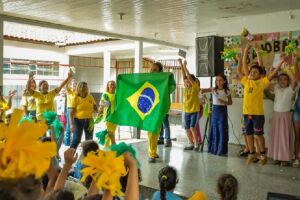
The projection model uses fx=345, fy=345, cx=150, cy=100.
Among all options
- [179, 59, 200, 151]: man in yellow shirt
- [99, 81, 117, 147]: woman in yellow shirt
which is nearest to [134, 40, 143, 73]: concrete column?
[179, 59, 200, 151]: man in yellow shirt

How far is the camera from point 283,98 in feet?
16.4

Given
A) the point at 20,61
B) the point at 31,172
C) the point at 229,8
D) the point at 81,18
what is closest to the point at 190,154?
the point at 229,8

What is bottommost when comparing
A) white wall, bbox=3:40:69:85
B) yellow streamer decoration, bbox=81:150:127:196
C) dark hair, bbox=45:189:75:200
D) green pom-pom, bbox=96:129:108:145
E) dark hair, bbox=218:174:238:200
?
green pom-pom, bbox=96:129:108:145

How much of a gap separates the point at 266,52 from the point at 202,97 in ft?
4.90

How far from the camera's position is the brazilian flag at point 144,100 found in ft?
16.2

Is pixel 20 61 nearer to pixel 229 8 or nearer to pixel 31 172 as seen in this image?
pixel 229 8

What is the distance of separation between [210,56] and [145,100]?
2.12 metres

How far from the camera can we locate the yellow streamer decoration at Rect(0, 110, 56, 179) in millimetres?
1030

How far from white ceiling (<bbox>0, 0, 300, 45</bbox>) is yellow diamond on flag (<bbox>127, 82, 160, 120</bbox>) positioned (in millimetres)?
1559

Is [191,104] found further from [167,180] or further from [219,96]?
[167,180]

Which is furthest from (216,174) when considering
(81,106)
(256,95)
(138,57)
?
(138,57)

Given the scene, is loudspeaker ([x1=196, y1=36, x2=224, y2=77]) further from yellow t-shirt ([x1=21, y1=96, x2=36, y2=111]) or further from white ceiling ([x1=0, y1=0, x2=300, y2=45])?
yellow t-shirt ([x1=21, y1=96, x2=36, y2=111])

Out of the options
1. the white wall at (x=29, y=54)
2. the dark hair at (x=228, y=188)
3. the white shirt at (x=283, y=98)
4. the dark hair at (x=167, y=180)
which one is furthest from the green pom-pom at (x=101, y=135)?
the white wall at (x=29, y=54)

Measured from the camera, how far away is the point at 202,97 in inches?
270
